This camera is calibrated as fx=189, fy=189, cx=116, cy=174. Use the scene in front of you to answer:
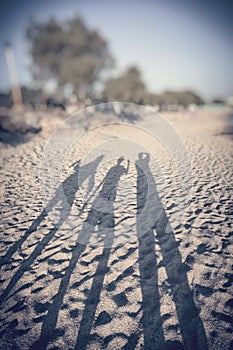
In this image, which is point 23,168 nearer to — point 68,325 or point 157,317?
point 68,325

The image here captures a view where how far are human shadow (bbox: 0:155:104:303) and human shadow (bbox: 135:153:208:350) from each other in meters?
2.28

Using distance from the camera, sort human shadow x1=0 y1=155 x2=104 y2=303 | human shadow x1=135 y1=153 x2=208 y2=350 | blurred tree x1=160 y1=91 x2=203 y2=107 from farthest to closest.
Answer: blurred tree x1=160 y1=91 x2=203 y2=107 < human shadow x1=0 y1=155 x2=104 y2=303 < human shadow x1=135 y1=153 x2=208 y2=350

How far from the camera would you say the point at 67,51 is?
38.3 m

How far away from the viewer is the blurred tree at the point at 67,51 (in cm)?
3709

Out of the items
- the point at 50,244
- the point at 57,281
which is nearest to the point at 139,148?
the point at 50,244

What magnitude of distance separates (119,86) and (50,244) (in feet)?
136

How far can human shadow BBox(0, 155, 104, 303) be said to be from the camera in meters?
3.88

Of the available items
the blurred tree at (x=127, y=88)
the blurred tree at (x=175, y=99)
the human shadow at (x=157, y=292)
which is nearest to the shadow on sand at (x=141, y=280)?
the human shadow at (x=157, y=292)

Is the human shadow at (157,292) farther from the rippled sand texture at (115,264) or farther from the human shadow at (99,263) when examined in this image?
the human shadow at (99,263)

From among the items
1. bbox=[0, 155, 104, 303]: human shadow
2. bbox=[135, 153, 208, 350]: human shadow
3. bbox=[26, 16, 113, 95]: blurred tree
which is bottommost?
bbox=[135, 153, 208, 350]: human shadow

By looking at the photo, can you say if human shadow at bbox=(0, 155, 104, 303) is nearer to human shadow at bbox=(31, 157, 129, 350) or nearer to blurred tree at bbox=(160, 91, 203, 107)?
human shadow at bbox=(31, 157, 129, 350)

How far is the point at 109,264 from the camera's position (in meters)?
3.96

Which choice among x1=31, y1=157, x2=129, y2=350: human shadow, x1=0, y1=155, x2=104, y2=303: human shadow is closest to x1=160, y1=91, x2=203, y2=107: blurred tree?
x1=0, y1=155, x2=104, y2=303: human shadow

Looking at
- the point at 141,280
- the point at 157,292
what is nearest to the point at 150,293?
the point at 157,292
